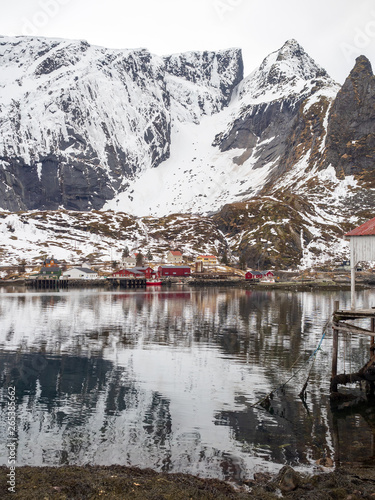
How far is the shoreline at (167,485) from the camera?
1532 centimetres

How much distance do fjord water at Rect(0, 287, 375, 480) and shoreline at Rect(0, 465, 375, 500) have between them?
1.20 meters

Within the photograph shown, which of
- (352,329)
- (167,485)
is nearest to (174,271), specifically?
(352,329)

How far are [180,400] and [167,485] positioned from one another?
11.5 meters

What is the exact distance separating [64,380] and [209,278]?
142m

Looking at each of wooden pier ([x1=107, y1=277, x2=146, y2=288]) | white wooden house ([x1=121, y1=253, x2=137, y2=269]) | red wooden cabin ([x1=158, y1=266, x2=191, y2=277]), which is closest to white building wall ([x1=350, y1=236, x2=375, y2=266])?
wooden pier ([x1=107, y1=277, x2=146, y2=288])

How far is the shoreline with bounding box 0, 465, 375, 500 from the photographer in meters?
15.3

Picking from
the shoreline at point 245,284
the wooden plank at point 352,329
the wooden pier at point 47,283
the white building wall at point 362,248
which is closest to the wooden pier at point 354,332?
the wooden plank at point 352,329

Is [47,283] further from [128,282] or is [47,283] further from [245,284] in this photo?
[245,284]

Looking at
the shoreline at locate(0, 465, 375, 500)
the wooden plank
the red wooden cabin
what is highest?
the wooden plank

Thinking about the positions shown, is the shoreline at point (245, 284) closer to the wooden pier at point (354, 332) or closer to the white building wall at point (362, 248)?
the wooden pier at point (354, 332)

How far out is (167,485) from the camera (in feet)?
53.7

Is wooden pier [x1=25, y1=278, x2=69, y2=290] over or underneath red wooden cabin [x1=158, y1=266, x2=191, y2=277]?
underneath

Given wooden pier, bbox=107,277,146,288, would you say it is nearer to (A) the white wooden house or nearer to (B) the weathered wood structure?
(A) the white wooden house

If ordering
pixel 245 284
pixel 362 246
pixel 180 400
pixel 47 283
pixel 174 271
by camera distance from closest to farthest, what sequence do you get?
pixel 180 400 < pixel 362 246 < pixel 245 284 < pixel 47 283 < pixel 174 271
